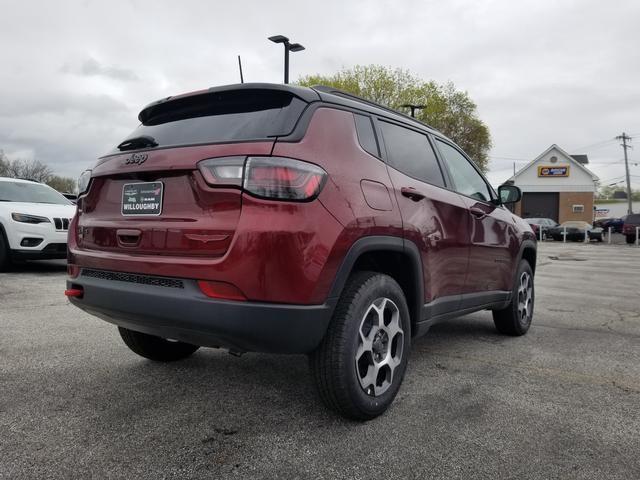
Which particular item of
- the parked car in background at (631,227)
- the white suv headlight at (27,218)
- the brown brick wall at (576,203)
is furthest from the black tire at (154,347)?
the brown brick wall at (576,203)

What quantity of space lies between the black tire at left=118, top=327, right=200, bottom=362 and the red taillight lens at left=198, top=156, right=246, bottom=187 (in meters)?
1.50

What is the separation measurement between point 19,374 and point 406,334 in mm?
2470

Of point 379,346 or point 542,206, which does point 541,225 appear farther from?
point 379,346

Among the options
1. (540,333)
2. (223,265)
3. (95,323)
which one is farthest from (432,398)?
(95,323)

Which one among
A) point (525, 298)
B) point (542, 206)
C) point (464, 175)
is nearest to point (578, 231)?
point (542, 206)

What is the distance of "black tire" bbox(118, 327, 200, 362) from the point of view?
3.37 metres

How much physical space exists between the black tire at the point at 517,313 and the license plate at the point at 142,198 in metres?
3.31

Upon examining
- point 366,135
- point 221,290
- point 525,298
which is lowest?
point 525,298

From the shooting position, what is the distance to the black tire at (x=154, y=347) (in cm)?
337

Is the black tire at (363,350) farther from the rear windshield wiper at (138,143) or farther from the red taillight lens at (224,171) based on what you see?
the rear windshield wiper at (138,143)

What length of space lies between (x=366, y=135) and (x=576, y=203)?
48.8 m

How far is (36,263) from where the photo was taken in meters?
9.76

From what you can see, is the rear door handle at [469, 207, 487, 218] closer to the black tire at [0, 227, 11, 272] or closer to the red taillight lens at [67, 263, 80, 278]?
the red taillight lens at [67, 263, 80, 278]

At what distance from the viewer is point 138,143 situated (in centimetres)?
280
